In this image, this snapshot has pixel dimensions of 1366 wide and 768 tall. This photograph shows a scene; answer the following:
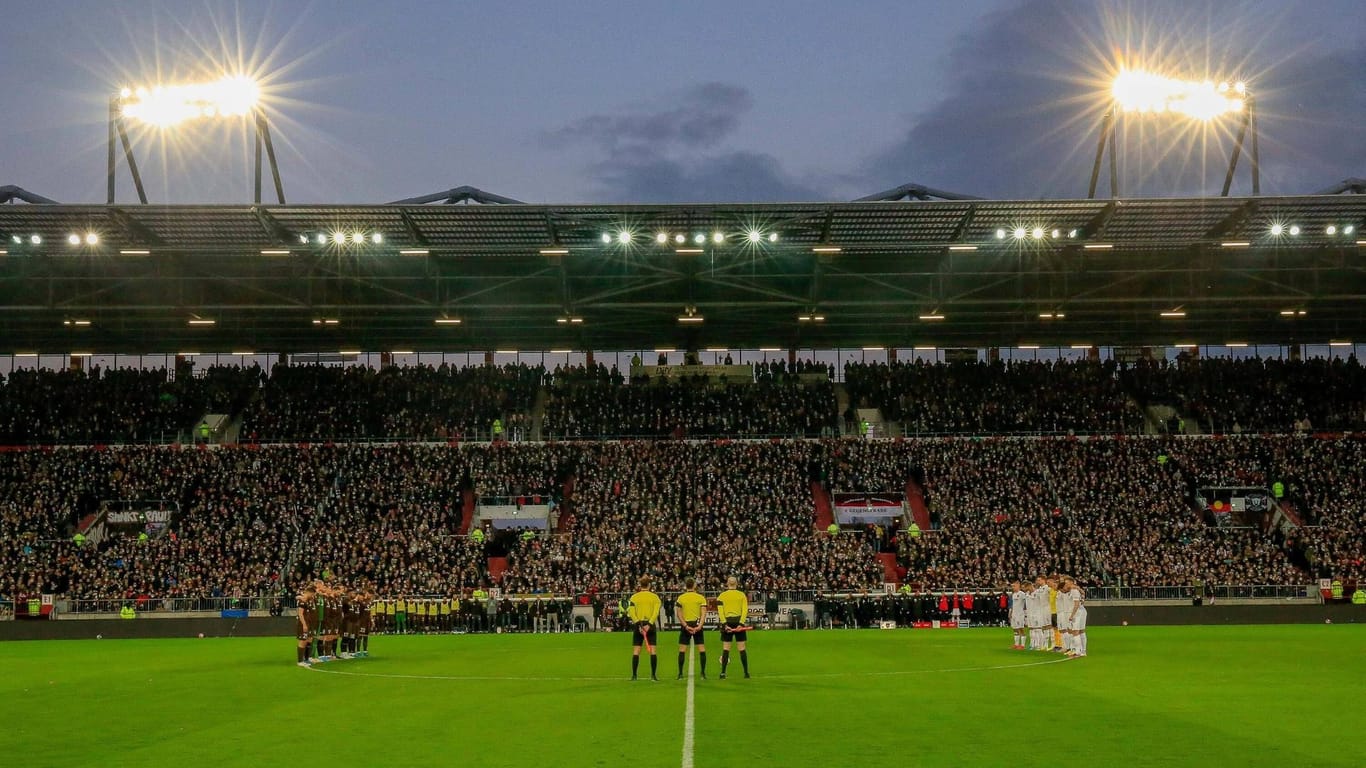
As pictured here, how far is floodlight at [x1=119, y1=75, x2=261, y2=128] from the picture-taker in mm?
39250

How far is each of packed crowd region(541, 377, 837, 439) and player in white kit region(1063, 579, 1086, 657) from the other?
3356cm

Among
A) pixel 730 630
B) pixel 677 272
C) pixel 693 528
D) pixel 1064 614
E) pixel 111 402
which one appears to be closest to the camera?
pixel 730 630

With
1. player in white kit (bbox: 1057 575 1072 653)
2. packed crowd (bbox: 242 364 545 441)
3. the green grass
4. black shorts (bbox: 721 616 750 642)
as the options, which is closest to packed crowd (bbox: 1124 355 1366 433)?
packed crowd (bbox: 242 364 545 441)

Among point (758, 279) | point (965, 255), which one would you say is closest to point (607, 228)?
point (758, 279)

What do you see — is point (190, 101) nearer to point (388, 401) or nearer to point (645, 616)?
point (645, 616)

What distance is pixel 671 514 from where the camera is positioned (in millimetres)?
54500

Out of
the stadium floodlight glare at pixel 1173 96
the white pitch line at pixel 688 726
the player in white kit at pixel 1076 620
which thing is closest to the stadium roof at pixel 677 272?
the stadium floodlight glare at pixel 1173 96

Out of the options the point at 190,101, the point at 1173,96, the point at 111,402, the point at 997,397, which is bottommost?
the point at 111,402

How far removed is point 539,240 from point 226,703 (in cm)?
2879

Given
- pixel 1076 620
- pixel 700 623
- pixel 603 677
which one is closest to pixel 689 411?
pixel 1076 620

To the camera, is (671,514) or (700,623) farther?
(671,514)

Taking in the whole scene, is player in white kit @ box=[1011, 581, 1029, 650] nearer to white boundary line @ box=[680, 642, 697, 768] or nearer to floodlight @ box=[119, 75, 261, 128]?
white boundary line @ box=[680, 642, 697, 768]

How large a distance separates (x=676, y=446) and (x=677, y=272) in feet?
37.9

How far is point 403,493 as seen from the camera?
5688 cm
